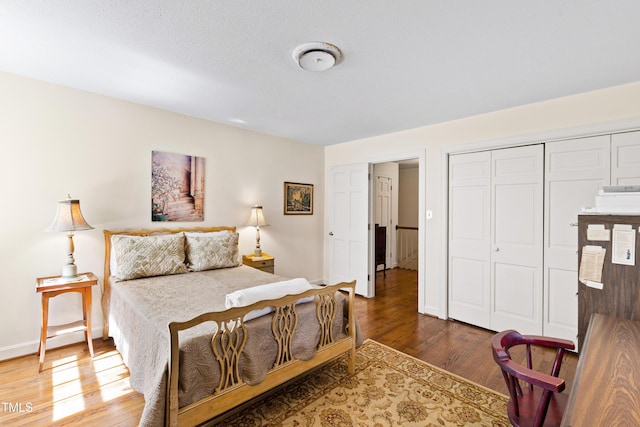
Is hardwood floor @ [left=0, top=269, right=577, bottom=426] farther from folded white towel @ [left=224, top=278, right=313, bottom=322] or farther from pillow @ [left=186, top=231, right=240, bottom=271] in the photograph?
pillow @ [left=186, top=231, right=240, bottom=271]

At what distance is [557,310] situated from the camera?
2867 millimetres

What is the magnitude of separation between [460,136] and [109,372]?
412cm

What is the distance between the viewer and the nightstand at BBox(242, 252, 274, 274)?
3.81 metres

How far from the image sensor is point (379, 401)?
6.72ft

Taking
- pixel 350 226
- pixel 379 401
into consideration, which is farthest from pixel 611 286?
pixel 350 226

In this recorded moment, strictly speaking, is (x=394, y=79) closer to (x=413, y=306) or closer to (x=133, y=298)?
(x=133, y=298)

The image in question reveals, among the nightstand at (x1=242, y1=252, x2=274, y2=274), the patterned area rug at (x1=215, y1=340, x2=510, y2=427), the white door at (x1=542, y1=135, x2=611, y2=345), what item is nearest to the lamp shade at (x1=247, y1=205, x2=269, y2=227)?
the nightstand at (x1=242, y1=252, x2=274, y2=274)

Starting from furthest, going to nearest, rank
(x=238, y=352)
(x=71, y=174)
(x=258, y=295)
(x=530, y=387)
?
(x=71, y=174) → (x=258, y=295) → (x=238, y=352) → (x=530, y=387)

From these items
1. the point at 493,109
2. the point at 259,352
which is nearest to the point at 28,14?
the point at 259,352

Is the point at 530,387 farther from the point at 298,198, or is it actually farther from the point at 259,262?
the point at 298,198

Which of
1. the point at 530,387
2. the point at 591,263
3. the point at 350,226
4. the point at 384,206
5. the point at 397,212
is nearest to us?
the point at 530,387

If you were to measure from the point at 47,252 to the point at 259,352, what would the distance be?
2319 mm

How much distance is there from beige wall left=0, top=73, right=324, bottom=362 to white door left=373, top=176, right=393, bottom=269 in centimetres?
322

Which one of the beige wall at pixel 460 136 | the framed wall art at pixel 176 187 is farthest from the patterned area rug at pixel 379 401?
the framed wall art at pixel 176 187
